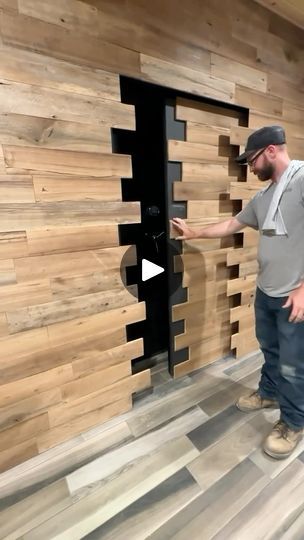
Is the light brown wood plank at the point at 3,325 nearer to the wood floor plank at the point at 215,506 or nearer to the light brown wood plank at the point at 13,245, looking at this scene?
the light brown wood plank at the point at 13,245

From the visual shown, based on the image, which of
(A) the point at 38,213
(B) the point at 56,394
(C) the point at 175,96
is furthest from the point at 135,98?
(B) the point at 56,394

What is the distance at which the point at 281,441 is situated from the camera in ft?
4.60

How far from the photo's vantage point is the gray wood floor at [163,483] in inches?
43.6

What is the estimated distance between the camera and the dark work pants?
4.44ft

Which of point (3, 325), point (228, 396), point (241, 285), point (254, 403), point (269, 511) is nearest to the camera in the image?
point (269, 511)

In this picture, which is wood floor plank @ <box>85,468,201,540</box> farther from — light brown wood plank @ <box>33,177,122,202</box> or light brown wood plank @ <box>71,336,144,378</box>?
light brown wood plank @ <box>33,177,122,202</box>

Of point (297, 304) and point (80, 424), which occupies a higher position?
point (297, 304)

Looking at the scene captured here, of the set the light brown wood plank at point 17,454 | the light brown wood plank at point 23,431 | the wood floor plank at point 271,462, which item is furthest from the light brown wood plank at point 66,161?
the wood floor plank at point 271,462

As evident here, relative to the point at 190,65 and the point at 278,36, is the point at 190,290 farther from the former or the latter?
the point at 278,36

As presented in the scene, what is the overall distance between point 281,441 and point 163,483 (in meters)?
0.63

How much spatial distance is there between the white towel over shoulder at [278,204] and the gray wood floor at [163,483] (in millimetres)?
1113

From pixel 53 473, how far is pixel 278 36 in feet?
9.64

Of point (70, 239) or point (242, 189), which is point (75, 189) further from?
point (242, 189)

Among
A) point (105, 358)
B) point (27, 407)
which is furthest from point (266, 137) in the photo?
point (27, 407)
